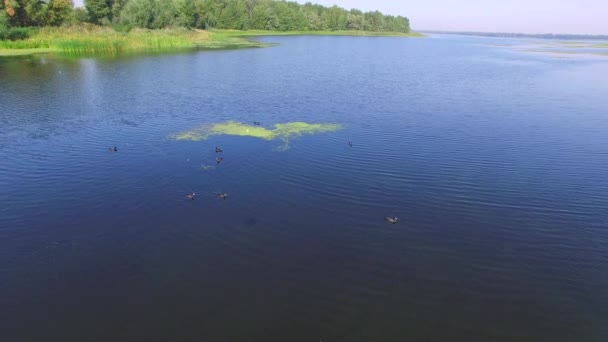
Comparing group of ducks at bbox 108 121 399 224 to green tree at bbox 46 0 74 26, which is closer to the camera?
group of ducks at bbox 108 121 399 224

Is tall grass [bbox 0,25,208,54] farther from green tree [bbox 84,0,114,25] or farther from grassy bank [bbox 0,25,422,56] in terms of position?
green tree [bbox 84,0,114,25]

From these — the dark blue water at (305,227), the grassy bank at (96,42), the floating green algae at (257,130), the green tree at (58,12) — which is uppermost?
the green tree at (58,12)

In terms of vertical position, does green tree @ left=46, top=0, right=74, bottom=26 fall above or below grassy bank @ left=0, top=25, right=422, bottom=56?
above

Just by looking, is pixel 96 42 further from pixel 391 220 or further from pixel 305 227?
pixel 391 220

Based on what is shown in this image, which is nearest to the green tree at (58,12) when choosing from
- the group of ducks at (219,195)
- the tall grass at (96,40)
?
the tall grass at (96,40)

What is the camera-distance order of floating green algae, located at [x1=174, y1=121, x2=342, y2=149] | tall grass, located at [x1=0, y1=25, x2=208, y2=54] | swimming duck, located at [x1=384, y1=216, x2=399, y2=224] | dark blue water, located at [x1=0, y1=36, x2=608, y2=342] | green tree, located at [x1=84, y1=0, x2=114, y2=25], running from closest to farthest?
dark blue water, located at [x1=0, y1=36, x2=608, y2=342]
swimming duck, located at [x1=384, y1=216, x2=399, y2=224]
floating green algae, located at [x1=174, y1=121, x2=342, y2=149]
tall grass, located at [x1=0, y1=25, x2=208, y2=54]
green tree, located at [x1=84, y1=0, x2=114, y2=25]

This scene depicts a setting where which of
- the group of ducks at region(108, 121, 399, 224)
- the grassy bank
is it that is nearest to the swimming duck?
the group of ducks at region(108, 121, 399, 224)

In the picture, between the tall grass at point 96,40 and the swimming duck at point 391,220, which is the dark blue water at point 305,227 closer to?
the swimming duck at point 391,220
